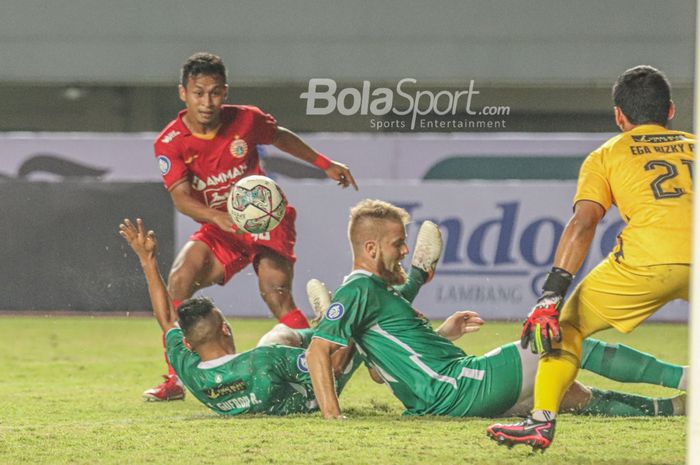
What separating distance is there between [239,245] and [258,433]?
1949mm

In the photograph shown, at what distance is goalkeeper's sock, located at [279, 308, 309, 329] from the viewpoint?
605cm

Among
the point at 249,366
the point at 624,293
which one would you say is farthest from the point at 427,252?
the point at 624,293

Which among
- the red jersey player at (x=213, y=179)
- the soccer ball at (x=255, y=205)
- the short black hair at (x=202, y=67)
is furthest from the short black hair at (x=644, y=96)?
the short black hair at (x=202, y=67)

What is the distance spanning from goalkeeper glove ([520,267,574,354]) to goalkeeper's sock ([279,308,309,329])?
214cm

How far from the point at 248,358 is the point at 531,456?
4.76 feet

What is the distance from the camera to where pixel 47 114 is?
1111 centimetres

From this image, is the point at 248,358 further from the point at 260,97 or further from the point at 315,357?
the point at 260,97

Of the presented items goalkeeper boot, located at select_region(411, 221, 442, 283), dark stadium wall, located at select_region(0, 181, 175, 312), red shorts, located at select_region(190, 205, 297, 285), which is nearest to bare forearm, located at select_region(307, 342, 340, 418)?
goalkeeper boot, located at select_region(411, 221, 442, 283)

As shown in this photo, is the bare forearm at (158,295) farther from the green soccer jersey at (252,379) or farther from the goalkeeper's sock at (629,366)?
the goalkeeper's sock at (629,366)

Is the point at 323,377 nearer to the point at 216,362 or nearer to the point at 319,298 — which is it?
the point at 216,362

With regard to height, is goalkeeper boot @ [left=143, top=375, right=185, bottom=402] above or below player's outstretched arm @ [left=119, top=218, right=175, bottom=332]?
below

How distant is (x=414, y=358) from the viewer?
4828 mm

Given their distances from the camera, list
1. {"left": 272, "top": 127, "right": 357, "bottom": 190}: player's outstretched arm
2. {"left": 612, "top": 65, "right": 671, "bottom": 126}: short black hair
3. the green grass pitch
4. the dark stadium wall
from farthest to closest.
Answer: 1. the dark stadium wall
2. {"left": 272, "top": 127, "right": 357, "bottom": 190}: player's outstretched arm
3. {"left": 612, "top": 65, "right": 671, "bottom": 126}: short black hair
4. the green grass pitch

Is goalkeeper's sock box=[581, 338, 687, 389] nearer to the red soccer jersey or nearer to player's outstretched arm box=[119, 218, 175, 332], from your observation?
player's outstretched arm box=[119, 218, 175, 332]
